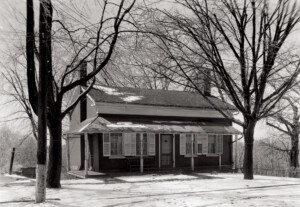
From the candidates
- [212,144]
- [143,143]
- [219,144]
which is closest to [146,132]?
[143,143]

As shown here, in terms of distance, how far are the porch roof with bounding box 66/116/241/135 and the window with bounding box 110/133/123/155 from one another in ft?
3.96

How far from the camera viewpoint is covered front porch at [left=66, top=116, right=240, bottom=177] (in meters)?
23.1

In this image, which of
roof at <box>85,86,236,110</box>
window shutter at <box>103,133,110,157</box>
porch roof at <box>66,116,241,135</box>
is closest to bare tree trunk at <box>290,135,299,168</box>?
roof at <box>85,86,236,110</box>

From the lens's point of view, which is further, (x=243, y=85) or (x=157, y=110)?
(x=157, y=110)

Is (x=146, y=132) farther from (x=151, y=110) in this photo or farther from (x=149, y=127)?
(x=151, y=110)

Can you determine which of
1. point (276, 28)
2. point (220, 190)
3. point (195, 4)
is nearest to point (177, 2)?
point (195, 4)

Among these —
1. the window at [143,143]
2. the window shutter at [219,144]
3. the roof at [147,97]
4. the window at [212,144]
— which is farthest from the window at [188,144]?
the window at [143,143]

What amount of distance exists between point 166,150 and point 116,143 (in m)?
3.82

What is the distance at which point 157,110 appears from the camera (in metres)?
26.3

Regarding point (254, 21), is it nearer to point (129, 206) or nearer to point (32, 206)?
point (129, 206)

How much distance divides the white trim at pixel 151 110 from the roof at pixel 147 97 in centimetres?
22

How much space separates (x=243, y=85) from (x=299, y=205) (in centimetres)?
873

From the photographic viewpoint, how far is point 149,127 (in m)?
24.2

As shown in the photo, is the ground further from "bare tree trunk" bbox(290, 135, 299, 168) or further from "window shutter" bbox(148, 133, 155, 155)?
"bare tree trunk" bbox(290, 135, 299, 168)
